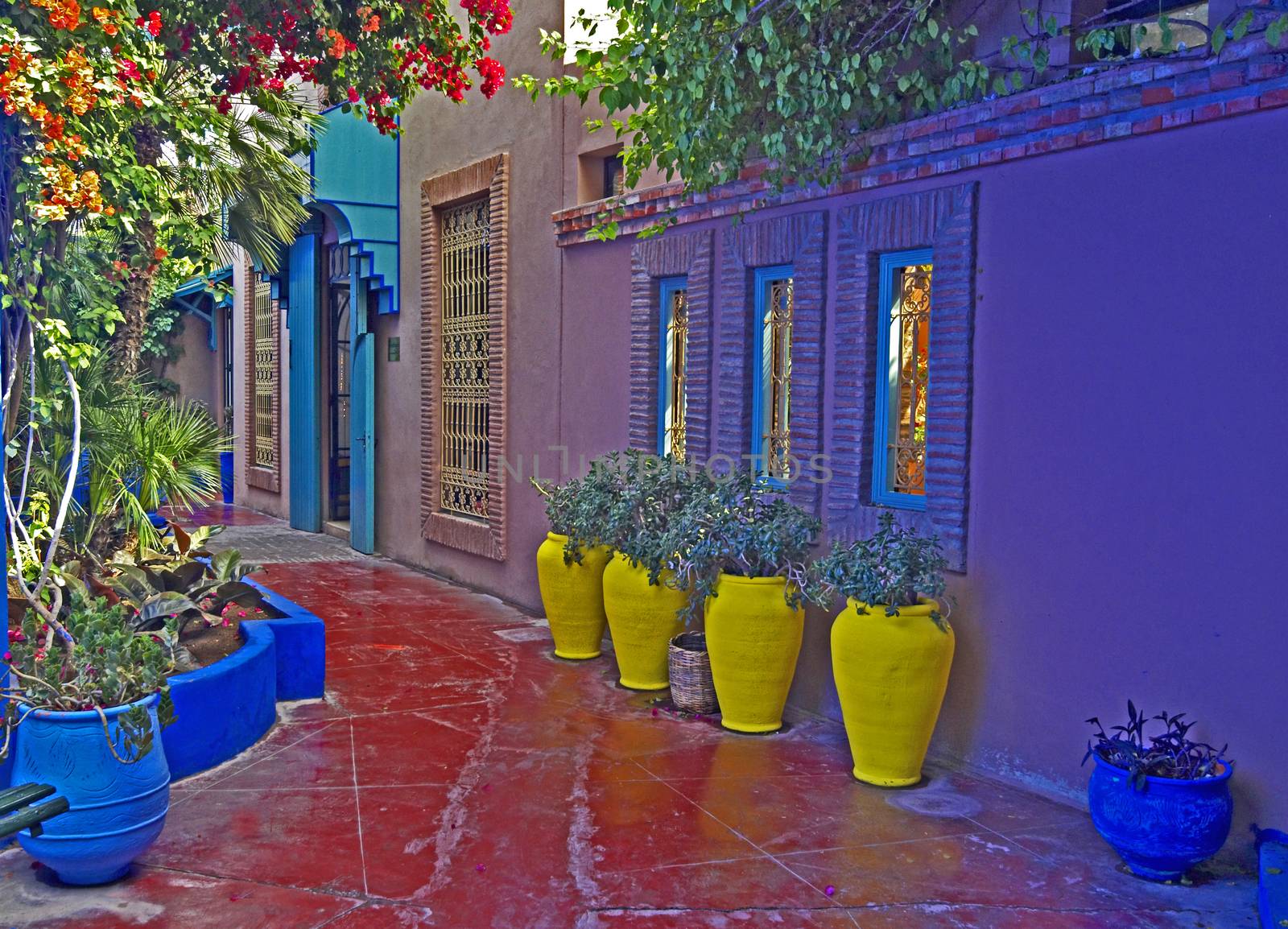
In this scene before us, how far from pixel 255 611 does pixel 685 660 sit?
2531 mm

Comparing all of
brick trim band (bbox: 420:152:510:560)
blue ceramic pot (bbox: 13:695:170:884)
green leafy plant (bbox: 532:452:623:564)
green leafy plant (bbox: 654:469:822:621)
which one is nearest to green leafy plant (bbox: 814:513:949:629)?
green leafy plant (bbox: 654:469:822:621)

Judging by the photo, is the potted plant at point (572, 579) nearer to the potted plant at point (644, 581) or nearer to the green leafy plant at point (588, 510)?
the green leafy plant at point (588, 510)

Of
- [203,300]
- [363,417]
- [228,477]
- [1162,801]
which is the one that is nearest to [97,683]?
[1162,801]

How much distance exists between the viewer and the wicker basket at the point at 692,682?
6.85 metres

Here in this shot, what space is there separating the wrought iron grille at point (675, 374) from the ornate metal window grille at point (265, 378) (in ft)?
30.3

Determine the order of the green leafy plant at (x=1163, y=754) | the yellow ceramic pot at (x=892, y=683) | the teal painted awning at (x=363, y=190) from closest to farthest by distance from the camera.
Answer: the green leafy plant at (x=1163, y=754) → the yellow ceramic pot at (x=892, y=683) → the teal painted awning at (x=363, y=190)

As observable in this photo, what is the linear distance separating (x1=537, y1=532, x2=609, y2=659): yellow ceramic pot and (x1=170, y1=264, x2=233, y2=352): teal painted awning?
11.5 meters

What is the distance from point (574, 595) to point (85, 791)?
406cm

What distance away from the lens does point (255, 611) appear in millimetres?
7234

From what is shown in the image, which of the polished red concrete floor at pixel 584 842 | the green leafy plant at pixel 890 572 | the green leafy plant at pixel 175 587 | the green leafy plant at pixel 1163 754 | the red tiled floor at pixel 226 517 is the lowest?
the polished red concrete floor at pixel 584 842

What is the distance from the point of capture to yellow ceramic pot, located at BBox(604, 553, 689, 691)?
7.23 m

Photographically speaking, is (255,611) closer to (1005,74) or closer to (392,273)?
(1005,74)

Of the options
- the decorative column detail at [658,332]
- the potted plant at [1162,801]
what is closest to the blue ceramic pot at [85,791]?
the potted plant at [1162,801]

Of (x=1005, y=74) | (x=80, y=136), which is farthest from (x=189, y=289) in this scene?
(x=1005, y=74)
